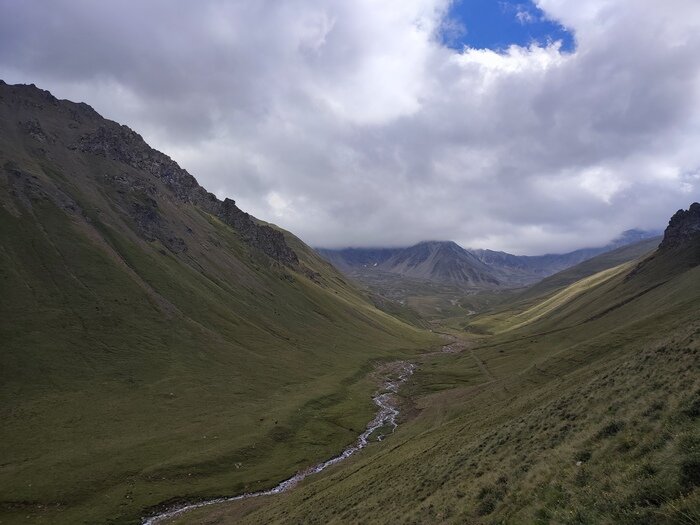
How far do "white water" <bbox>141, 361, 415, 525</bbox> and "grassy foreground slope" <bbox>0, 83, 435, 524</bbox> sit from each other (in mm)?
2215

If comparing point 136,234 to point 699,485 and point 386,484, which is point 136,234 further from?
point 699,485

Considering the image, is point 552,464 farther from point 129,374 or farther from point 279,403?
point 129,374

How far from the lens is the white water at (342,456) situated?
5841cm

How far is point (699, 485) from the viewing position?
46.7ft

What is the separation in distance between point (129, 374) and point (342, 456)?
205 ft

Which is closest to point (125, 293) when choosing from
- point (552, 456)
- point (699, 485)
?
point (552, 456)

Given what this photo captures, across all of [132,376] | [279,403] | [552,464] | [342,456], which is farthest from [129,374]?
[552,464]

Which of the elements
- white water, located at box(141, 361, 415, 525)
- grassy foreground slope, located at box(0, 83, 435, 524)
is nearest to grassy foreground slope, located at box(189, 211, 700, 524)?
white water, located at box(141, 361, 415, 525)

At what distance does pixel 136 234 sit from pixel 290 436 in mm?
142964

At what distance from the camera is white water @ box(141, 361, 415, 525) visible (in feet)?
192

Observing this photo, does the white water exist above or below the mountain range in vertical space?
below

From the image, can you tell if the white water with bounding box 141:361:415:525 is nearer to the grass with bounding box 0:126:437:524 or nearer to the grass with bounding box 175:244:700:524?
the grass with bounding box 0:126:437:524

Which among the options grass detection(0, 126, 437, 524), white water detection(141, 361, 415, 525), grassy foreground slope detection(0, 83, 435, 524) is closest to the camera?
white water detection(141, 361, 415, 525)

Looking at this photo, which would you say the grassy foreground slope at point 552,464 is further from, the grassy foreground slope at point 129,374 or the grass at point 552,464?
the grassy foreground slope at point 129,374
